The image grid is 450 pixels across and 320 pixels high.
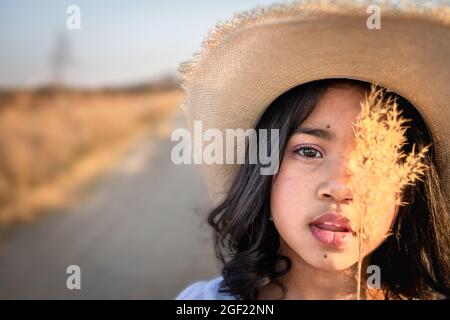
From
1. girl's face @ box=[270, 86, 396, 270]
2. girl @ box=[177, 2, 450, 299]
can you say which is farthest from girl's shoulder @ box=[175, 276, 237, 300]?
girl's face @ box=[270, 86, 396, 270]

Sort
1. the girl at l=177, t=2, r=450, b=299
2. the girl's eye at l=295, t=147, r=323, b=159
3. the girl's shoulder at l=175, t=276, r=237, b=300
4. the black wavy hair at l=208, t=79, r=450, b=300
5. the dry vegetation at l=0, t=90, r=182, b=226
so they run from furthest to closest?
the dry vegetation at l=0, t=90, r=182, b=226
the girl's shoulder at l=175, t=276, r=237, b=300
the black wavy hair at l=208, t=79, r=450, b=300
the girl's eye at l=295, t=147, r=323, b=159
the girl at l=177, t=2, r=450, b=299

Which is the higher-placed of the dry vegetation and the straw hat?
the dry vegetation

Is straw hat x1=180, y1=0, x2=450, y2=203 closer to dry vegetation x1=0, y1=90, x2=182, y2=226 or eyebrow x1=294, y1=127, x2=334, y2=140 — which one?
eyebrow x1=294, y1=127, x2=334, y2=140

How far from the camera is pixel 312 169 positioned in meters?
2.07

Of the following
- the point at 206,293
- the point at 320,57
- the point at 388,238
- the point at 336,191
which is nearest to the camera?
the point at 336,191

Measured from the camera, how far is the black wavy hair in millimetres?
2221

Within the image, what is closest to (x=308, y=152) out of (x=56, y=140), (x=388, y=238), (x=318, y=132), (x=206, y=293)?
(x=318, y=132)

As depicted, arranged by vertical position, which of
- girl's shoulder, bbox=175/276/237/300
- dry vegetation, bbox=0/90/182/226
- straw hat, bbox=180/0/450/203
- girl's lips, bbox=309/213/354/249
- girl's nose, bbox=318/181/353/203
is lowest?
girl's shoulder, bbox=175/276/237/300

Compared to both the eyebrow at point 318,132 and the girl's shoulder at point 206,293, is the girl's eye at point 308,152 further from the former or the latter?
the girl's shoulder at point 206,293

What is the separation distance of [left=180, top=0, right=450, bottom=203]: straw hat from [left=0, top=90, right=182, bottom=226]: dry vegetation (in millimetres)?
5275

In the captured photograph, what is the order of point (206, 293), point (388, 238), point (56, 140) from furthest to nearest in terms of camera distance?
point (56, 140) < point (206, 293) < point (388, 238)

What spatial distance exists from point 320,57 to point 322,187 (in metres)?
0.45

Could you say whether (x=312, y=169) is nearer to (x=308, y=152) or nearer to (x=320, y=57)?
(x=308, y=152)
